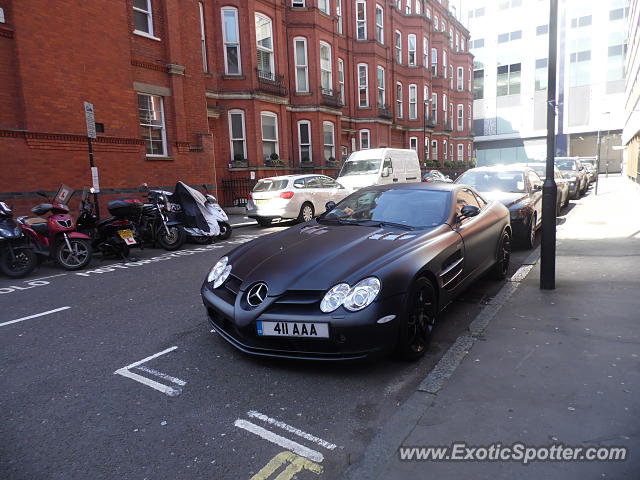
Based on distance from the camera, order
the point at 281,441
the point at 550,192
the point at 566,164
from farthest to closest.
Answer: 1. the point at 566,164
2. the point at 550,192
3. the point at 281,441

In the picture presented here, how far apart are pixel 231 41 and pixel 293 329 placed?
18570mm

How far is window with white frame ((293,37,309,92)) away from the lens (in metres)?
22.5

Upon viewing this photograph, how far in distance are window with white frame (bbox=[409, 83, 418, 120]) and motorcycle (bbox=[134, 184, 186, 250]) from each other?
28.2m

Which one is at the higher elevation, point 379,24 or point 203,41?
point 379,24

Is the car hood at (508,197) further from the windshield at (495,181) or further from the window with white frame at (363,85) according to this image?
the window with white frame at (363,85)

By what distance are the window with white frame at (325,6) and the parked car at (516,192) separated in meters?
17.9

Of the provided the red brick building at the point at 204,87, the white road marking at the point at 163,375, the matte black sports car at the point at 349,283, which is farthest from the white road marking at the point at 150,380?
the red brick building at the point at 204,87

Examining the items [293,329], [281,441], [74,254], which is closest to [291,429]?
[281,441]

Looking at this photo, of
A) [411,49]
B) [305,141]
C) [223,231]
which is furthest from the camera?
[411,49]

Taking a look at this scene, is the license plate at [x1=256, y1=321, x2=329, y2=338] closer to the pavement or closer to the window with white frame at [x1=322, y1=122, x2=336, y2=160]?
the pavement

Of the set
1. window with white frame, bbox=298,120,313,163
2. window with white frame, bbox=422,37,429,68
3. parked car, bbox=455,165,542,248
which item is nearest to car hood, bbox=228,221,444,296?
parked car, bbox=455,165,542,248

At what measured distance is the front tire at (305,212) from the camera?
44.7ft

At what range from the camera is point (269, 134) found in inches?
810

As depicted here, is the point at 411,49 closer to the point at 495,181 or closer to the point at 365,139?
the point at 365,139
